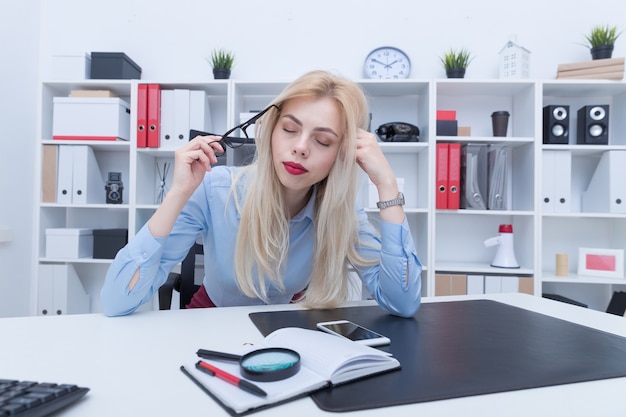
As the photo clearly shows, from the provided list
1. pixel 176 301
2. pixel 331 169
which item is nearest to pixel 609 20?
pixel 331 169

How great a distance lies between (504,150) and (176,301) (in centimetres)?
204

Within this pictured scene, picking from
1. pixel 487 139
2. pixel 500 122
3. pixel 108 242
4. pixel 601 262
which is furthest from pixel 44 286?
pixel 601 262

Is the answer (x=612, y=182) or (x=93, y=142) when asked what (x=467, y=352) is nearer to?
(x=612, y=182)

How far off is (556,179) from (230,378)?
7.93ft

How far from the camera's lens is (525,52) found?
8.05 feet

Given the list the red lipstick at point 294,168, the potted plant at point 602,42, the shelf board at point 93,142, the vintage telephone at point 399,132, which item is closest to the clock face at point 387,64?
the vintage telephone at point 399,132

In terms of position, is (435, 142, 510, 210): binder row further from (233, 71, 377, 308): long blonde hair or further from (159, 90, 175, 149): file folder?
(159, 90, 175, 149): file folder

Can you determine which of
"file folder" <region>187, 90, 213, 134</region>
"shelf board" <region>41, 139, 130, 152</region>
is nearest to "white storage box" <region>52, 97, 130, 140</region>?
"shelf board" <region>41, 139, 130, 152</region>

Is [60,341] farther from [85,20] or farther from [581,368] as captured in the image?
[85,20]

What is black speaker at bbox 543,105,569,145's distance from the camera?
2.39 meters

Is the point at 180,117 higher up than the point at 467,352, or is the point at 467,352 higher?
the point at 180,117

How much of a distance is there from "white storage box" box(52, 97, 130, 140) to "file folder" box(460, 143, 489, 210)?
83.0 inches

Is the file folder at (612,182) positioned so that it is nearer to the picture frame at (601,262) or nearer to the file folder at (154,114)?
the picture frame at (601,262)

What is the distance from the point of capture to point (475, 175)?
7.90ft
